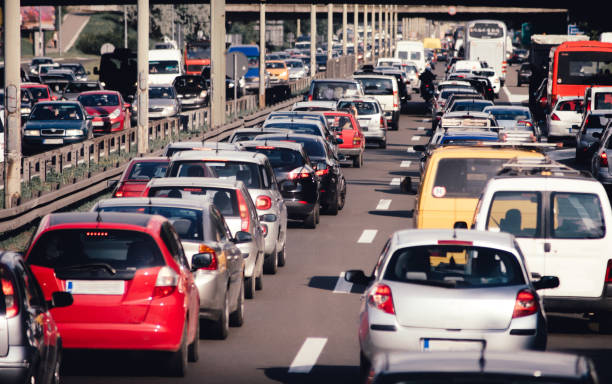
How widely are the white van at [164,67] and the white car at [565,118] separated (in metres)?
29.8

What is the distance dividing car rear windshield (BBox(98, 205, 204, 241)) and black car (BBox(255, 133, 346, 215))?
10.9m

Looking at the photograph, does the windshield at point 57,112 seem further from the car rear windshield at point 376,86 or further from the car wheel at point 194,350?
the car wheel at point 194,350

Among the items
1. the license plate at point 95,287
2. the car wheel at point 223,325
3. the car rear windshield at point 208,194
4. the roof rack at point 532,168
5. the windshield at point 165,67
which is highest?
the roof rack at point 532,168

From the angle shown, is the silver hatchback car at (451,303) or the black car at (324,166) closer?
the silver hatchback car at (451,303)

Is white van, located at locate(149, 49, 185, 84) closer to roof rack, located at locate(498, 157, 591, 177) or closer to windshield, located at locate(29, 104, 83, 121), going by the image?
windshield, located at locate(29, 104, 83, 121)

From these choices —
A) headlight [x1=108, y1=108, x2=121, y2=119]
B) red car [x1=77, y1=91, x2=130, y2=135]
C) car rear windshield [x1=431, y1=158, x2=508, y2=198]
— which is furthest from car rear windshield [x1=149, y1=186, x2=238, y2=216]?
headlight [x1=108, y1=108, x2=121, y2=119]

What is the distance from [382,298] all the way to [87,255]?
2.49m

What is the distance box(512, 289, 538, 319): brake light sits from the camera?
9562mm

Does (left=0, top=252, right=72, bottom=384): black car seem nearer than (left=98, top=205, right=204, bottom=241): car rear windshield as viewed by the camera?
Yes

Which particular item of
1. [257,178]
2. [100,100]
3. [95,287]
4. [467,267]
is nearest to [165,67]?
[100,100]

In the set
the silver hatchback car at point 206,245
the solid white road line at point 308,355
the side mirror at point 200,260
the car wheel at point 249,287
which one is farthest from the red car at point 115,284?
the car wheel at point 249,287

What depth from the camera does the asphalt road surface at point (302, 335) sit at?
35.9 ft

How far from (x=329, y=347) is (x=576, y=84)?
3910 centimetres

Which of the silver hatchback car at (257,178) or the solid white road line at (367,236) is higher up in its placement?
the silver hatchback car at (257,178)
